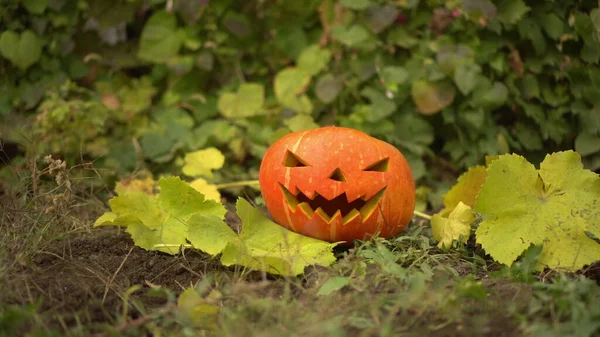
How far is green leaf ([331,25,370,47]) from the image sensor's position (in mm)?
3041

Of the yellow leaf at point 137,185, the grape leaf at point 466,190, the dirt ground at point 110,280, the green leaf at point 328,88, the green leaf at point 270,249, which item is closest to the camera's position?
the dirt ground at point 110,280

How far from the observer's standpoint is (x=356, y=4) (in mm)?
3014

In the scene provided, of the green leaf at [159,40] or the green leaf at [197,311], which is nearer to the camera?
the green leaf at [197,311]

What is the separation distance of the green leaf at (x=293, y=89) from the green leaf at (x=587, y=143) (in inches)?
49.6

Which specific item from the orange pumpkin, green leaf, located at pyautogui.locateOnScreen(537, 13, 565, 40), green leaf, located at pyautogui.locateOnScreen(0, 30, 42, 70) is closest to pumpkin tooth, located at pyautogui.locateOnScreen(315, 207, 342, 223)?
the orange pumpkin

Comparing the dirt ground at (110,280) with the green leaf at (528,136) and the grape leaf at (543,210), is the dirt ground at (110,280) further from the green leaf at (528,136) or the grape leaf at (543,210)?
the green leaf at (528,136)

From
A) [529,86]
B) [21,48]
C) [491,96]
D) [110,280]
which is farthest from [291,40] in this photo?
[110,280]

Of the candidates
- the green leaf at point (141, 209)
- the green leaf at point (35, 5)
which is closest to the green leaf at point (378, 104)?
the green leaf at point (141, 209)

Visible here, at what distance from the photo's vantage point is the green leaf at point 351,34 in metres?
3.04

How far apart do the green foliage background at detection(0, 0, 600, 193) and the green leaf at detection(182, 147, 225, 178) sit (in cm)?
23

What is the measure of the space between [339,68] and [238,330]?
2.11 m

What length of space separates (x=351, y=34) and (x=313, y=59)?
0.26m

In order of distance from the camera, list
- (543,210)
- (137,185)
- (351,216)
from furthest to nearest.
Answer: (137,185)
(351,216)
(543,210)

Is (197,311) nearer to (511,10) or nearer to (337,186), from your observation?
(337,186)
